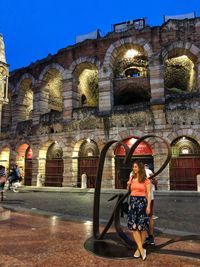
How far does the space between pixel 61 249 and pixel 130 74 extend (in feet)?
55.6

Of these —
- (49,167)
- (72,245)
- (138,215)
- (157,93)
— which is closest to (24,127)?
(49,167)

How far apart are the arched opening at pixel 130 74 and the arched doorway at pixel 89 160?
4.46 metres

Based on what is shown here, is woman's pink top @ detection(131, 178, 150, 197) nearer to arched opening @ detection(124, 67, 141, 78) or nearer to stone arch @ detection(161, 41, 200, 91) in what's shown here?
stone arch @ detection(161, 41, 200, 91)

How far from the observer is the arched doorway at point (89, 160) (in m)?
16.0

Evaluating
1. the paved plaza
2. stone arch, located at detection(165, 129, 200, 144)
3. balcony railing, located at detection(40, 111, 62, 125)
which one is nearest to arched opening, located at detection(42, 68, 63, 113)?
balcony railing, located at detection(40, 111, 62, 125)

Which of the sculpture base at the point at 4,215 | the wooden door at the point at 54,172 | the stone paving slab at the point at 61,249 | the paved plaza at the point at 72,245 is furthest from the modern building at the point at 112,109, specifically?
the stone paving slab at the point at 61,249

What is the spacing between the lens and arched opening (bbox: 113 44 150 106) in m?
16.2

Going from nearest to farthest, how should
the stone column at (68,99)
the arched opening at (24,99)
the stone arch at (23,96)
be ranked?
the stone column at (68,99), the stone arch at (23,96), the arched opening at (24,99)

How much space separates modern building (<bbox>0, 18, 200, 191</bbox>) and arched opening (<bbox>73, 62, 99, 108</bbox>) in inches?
3.3

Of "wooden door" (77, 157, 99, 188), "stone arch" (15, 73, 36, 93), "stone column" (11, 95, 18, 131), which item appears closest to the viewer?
"wooden door" (77, 157, 99, 188)

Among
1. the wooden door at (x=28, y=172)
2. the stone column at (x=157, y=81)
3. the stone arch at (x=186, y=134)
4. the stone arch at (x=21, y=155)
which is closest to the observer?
the stone arch at (x=186, y=134)

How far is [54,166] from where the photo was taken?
57.2ft

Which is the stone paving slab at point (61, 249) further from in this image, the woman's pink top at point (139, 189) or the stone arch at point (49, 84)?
the stone arch at point (49, 84)

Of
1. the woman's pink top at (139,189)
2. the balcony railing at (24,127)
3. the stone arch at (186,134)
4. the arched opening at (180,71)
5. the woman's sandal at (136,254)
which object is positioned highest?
the arched opening at (180,71)
